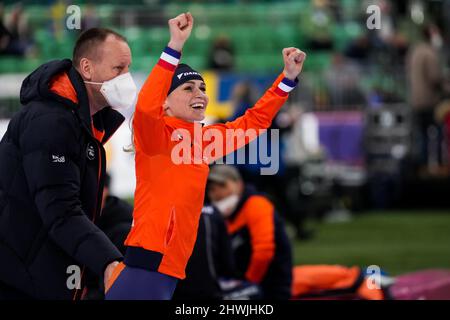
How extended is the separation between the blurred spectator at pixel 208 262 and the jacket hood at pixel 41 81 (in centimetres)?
187

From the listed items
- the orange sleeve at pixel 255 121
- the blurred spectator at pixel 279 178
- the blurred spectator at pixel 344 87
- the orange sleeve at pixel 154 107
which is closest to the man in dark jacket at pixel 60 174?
the orange sleeve at pixel 154 107

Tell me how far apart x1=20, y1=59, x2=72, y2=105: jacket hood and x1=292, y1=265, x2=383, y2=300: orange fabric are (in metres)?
3.54

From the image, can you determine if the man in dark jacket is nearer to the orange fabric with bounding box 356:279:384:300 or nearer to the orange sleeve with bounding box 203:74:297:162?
the orange sleeve with bounding box 203:74:297:162

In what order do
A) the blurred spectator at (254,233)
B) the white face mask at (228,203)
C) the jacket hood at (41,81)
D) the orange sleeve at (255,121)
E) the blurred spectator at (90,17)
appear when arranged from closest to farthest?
the jacket hood at (41,81)
the orange sleeve at (255,121)
the blurred spectator at (254,233)
the white face mask at (228,203)
the blurred spectator at (90,17)

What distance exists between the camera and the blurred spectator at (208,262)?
6.54 m

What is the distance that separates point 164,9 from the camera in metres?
20.7

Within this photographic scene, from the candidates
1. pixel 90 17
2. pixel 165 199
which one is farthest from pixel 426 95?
pixel 165 199

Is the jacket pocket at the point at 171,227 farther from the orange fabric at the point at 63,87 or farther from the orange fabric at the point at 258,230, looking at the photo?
the orange fabric at the point at 258,230

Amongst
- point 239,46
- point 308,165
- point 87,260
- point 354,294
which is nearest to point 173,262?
point 87,260

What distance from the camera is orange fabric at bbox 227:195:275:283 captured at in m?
7.96

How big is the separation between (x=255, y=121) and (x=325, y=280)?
3.17 meters

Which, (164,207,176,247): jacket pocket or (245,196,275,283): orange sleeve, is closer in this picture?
(164,207,176,247): jacket pocket

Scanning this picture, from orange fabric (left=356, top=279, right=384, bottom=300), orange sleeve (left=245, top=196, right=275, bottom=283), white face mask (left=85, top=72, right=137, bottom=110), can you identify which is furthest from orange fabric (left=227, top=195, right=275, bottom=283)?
white face mask (left=85, top=72, right=137, bottom=110)

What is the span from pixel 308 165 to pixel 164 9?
5764 millimetres
